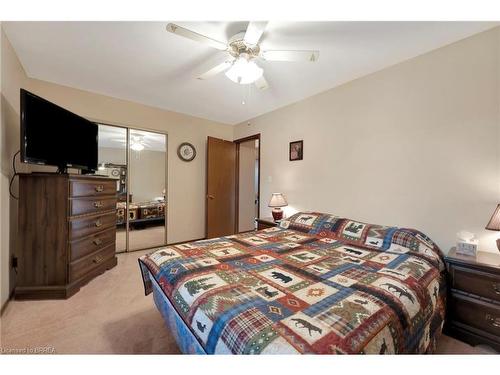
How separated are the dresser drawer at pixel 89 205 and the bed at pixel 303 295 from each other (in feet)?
3.80

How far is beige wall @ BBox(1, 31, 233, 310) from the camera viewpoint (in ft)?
5.98

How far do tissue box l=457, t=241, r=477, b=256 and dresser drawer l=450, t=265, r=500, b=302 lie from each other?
0.16 m

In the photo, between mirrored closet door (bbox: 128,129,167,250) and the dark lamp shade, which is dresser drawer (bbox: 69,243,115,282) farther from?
the dark lamp shade

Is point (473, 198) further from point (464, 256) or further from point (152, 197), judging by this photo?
point (152, 197)

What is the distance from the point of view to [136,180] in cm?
328

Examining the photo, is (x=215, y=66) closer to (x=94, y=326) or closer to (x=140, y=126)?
A: (x=140, y=126)

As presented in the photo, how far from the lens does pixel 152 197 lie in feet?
11.3

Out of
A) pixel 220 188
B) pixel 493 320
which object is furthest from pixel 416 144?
pixel 220 188

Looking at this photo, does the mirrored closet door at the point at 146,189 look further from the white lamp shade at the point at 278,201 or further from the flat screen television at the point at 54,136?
the white lamp shade at the point at 278,201

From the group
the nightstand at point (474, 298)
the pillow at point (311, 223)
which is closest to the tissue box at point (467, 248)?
the nightstand at point (474, 298)

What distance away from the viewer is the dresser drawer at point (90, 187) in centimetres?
204

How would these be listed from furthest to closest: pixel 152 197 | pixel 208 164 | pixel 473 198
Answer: pixel 208 164
pixel 152 197
pixel 473 198
